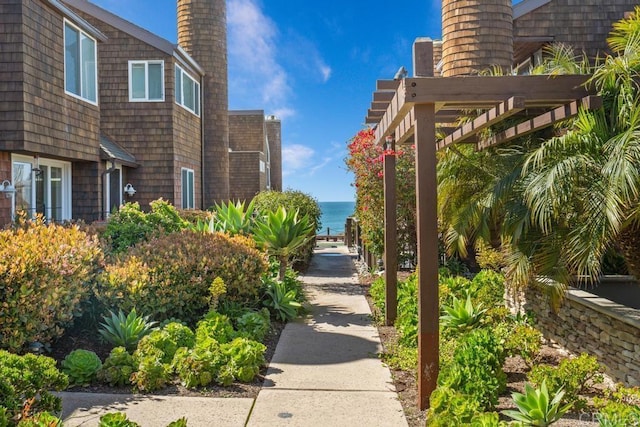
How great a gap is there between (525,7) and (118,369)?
1224cm

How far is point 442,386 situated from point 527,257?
6.45ft

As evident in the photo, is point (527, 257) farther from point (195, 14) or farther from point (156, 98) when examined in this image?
point (195, 14)

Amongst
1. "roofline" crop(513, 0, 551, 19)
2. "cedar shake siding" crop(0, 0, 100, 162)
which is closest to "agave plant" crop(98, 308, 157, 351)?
"cedar shake siding" crop(0, 0, 100, 162)

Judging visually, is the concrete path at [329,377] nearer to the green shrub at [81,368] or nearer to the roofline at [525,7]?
the green shrub at [81,368]

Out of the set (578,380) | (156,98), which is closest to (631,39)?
(578,380)

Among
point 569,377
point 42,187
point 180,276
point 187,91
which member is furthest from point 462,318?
point 187,91

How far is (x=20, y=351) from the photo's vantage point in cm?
498

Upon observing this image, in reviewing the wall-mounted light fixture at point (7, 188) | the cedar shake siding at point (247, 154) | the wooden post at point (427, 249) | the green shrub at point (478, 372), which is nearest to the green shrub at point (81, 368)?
the wooden post at point (427, 249)

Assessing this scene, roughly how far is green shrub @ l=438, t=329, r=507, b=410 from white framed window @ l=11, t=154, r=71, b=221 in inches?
318

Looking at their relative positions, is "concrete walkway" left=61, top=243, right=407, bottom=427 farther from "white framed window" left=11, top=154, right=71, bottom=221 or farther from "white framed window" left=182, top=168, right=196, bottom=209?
"white framed window" left=182, top=168, right=196, bottom=209

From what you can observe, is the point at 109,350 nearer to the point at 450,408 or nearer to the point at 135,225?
the point at 450,408

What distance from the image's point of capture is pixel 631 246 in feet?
17.8

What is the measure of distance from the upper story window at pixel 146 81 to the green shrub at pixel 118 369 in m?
11.1

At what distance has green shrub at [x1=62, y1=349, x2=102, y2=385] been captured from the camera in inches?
189
